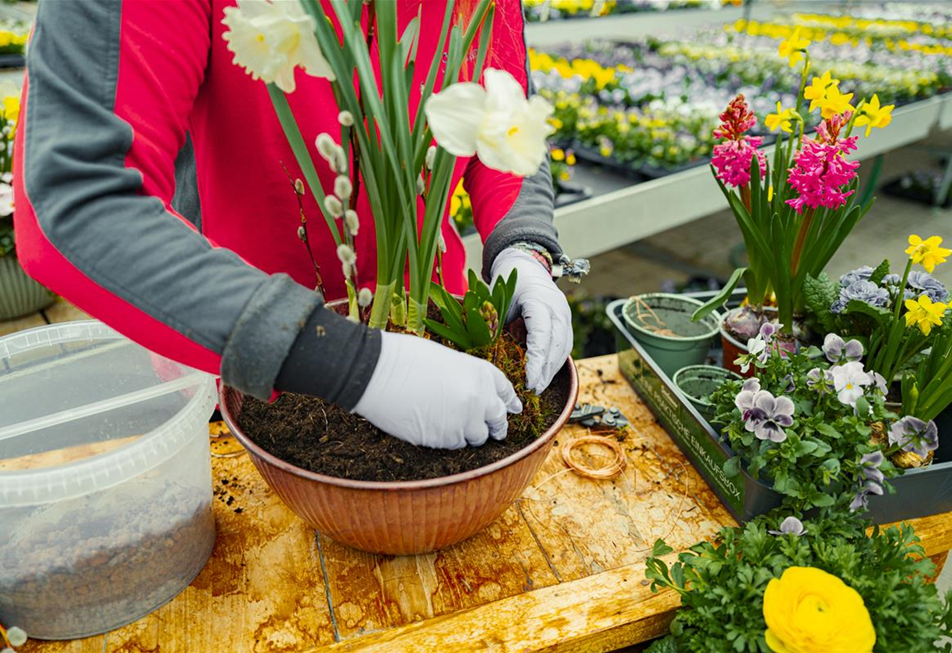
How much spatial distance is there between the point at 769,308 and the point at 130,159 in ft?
3.02

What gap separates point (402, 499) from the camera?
23.9 inches

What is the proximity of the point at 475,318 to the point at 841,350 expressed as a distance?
462mm

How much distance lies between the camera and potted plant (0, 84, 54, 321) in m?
1.48

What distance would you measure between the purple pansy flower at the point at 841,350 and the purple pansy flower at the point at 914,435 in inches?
3.4

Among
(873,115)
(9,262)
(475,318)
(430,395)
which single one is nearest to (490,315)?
(475,318)

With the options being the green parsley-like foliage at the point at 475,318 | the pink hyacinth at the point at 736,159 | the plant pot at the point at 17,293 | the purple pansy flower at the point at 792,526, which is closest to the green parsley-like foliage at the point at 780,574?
the purple pansy flower at the point at 792,526

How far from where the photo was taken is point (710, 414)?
91 centimetres

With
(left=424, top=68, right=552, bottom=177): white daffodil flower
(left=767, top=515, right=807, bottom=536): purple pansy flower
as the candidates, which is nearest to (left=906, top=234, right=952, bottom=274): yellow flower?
(left=767, top=515, right=807, bottom=536): purple pansy flower

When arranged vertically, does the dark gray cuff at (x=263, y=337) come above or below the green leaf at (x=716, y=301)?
above

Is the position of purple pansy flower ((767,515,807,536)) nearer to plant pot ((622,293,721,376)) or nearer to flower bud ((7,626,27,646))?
plant pot ((622,293,721,376))

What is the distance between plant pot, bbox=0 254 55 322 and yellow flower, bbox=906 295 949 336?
5.29 ft

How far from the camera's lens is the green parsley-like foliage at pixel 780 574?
62 cm

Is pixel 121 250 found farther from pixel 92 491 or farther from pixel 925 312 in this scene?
pixel 925 312

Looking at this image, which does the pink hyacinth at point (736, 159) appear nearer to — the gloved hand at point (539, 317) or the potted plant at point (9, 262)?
the gloved hand at point (539, 317)
